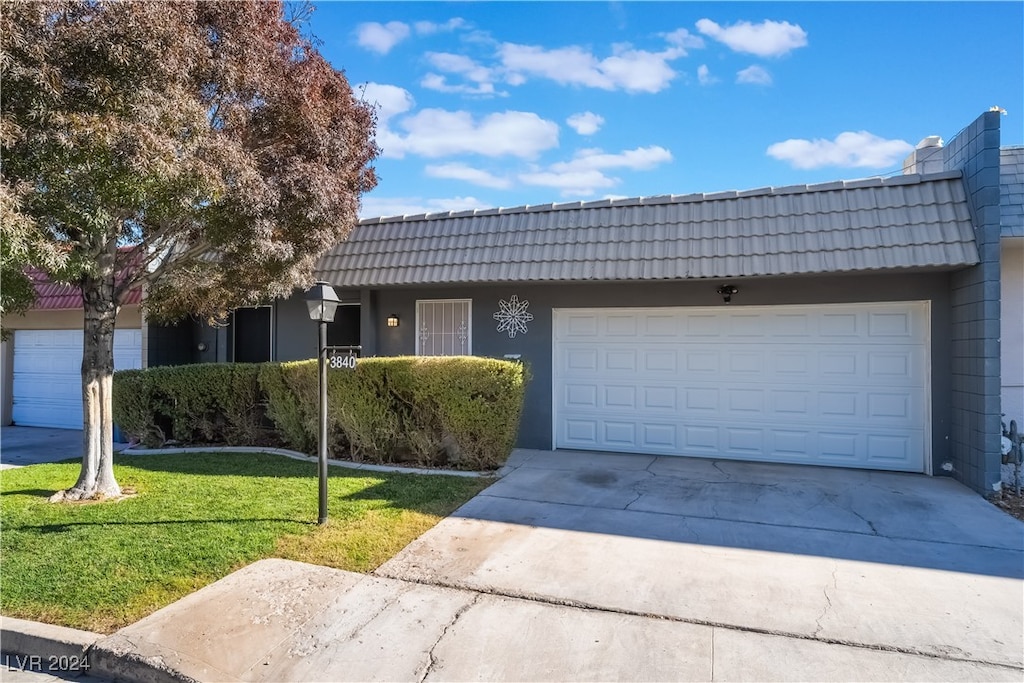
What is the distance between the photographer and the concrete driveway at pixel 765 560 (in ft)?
11.0

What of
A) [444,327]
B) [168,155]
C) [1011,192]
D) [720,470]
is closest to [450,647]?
[168,155]

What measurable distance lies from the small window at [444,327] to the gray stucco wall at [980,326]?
6286 mm

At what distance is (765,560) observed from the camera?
172 inches

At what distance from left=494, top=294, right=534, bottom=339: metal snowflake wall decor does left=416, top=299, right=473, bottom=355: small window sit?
526 mm

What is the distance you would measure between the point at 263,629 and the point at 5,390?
12.8m

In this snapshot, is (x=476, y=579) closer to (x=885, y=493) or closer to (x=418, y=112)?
(x=885, y=493)

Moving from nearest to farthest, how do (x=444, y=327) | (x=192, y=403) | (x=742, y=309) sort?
(x=742, y=309) < (x=192, y=403) < (x=444, y=327)

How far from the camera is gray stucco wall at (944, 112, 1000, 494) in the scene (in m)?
6.08

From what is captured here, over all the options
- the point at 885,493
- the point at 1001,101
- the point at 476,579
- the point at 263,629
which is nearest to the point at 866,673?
the point at 476,579

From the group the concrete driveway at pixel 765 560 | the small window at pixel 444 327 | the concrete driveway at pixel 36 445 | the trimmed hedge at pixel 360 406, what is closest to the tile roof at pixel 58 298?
the concrete driveway at pixel 36 445

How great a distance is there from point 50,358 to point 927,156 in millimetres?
17208

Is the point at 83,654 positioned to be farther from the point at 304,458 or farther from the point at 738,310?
the point at 738,310

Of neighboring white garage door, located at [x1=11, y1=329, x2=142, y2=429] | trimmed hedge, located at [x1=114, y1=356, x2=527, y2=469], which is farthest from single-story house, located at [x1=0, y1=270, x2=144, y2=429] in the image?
trimmed hedge, located at [x1=114, y1=356, x2=527, y2=469]

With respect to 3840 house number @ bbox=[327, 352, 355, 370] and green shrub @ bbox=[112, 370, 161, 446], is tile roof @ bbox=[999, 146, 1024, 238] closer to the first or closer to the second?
3840 house number @ bbox=[327, 352, 355, 370]
